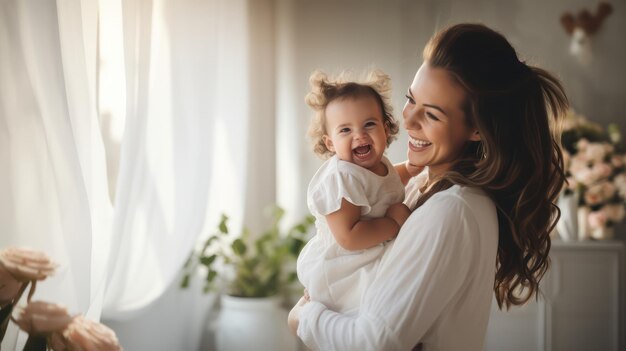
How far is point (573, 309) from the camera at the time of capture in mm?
→ 3717

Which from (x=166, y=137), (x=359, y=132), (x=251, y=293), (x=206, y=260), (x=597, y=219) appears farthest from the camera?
(x=597, y=219)

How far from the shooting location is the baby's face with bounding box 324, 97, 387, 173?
4.85 ft

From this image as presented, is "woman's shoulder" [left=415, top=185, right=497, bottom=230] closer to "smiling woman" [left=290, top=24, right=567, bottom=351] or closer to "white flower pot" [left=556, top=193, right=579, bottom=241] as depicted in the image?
"smiling woman" [left=290, top=24, right=567, bottom=351]

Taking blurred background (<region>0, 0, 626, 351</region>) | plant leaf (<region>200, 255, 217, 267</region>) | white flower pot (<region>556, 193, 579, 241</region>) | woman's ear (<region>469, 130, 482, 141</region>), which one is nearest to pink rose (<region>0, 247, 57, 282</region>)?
blurred background (<region>0, 0, 626, 351</region>)

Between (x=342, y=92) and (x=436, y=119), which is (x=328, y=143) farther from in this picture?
(x=436, y=119)

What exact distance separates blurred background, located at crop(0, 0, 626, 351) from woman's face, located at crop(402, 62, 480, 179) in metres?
0.46

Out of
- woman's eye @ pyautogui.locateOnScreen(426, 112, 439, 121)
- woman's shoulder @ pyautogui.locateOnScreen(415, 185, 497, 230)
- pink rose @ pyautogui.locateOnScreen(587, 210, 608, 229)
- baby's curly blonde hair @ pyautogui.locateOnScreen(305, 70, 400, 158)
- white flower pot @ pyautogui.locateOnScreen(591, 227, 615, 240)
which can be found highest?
baby's curly blonde hair @ pyautogui.locateOnScreen(305, 70, 400, 158)

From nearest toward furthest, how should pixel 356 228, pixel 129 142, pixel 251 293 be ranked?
pixel 356 228 < pixel 129 142 < pixel 251 293

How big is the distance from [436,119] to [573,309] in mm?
2981

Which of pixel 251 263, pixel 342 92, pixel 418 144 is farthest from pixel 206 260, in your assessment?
pixel 418 144

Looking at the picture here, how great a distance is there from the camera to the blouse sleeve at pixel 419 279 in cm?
108

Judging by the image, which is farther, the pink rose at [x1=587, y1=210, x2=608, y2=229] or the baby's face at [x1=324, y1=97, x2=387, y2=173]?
the pink rose at [x1=587, y1=210, x2=608, y2=229]

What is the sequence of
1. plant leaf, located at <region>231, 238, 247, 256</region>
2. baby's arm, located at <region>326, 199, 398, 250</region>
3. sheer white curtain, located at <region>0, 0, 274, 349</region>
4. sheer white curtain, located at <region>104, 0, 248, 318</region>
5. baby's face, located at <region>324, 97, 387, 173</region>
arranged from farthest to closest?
1. plant leaf, located at <region>231, 238, 247, 256</region>
2. sheer white curtain, located at <region>104, 0, 248, 318</region>
3. sheer white curtain, located at <region>0, 0, 274, 349</region>
4. baby's face, located at <region>324, 97, 387, 173</region>
5. baby's arm, located at <region>326, 199, 398, 250</region>

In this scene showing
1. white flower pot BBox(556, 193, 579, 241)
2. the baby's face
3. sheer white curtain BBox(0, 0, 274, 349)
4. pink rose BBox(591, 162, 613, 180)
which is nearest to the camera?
the baby's face
